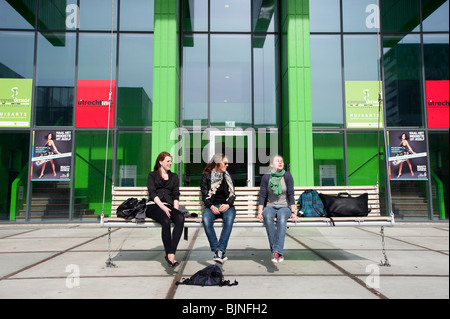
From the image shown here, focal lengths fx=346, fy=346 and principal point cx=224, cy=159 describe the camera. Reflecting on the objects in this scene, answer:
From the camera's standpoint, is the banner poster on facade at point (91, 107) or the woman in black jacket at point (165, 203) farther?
the banner poster on facade at point (91, 107)

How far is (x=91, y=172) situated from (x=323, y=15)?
8.69 m

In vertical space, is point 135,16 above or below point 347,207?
above

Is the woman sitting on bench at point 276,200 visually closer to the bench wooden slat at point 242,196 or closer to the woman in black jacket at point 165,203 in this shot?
the bench wooden slat at point 242,196

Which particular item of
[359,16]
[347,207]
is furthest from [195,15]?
[347,207]

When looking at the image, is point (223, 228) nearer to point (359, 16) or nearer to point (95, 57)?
point (95, 57)

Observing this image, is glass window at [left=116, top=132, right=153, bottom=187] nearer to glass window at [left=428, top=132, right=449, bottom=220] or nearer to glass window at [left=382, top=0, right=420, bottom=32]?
glass window at [left=382, top=0, right=420, bottom=32]

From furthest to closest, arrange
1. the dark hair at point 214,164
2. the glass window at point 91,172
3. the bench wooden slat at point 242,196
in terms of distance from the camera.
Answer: the glass window at point 91,172 < the bench wooden slat at point 242,196 < the dark hair at point 214,164

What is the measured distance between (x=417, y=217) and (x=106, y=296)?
32.8 ft

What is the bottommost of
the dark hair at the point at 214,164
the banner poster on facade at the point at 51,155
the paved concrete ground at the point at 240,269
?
the paved concrete ground at the point at 240,269

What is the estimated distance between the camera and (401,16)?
11.1 m

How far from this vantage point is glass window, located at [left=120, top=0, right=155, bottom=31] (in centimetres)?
1088

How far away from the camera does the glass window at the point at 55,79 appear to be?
34.3 ft

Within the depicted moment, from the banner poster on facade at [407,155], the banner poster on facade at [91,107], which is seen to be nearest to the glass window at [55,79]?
the banner poster on facade at [91,107]

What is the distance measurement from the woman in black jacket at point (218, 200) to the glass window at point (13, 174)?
759cm
